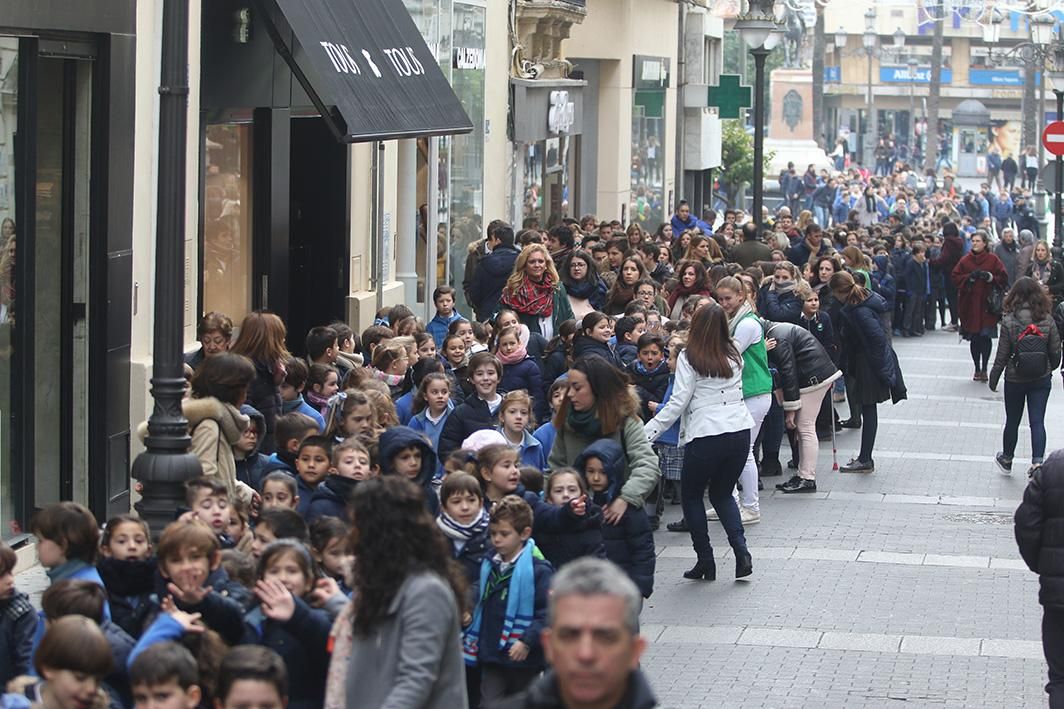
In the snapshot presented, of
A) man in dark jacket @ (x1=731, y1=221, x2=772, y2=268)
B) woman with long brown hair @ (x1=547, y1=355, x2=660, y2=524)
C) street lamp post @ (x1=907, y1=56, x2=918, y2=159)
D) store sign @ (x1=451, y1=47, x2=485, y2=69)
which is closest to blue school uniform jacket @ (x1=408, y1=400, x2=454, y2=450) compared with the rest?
woman with long brown hair @ (x1=547, y1=355, x2=660, y2=524)

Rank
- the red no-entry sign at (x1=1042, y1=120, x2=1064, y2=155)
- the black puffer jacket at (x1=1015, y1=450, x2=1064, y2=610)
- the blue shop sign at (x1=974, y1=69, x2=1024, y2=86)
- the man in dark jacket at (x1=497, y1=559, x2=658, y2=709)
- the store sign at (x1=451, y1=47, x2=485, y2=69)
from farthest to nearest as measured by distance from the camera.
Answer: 1. the blue shop sign at (x1=974, y1=69, x2=1024, y2=86)
2. the red no-entry sign at (x1=1042, y1=120, x2=1064, y2=155)
3. the store sign at (x1=451, y1=47, x2=485, y2=69)
4. the black puffer jacket at (x1=1015, y1=450, x2=1064, y2=610)
5. the man in dark jacket at (x1=497, y1=559, x2=658, y2=709)

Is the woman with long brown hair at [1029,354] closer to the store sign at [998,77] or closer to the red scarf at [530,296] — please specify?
the red scarf at [530,296]

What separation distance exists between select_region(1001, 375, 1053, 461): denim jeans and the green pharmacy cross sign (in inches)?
745

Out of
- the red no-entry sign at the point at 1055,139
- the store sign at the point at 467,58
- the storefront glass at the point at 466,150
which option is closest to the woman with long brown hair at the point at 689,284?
the storefront glass at the point at 466,150

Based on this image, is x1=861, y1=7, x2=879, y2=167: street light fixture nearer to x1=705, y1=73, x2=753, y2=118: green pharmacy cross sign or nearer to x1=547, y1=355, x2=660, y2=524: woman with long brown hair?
x1=705, y1=73, x2=753, y2=118: green pharmacy cross sign

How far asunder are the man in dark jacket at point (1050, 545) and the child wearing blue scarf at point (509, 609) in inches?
89.3

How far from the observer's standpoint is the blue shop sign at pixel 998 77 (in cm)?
10200

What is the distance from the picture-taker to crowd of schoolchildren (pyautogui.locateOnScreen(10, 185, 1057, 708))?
620cm

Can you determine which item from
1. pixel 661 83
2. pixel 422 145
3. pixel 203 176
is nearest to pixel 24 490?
pixel 203 176

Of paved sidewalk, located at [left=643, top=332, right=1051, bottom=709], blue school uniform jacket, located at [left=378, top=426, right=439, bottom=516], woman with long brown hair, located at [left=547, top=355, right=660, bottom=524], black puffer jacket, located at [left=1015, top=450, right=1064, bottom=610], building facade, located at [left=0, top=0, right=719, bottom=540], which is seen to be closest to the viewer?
black puffer jacket, located at [left=1015, top=450, right=1064, bottom=610]

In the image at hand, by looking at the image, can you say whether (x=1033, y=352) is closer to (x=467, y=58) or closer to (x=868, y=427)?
(x=868, y=427)

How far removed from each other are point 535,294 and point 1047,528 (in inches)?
304

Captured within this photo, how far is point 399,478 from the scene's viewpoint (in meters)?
Answer: 6.11

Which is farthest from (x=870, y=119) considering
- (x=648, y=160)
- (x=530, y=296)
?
(x=530, y=296)
